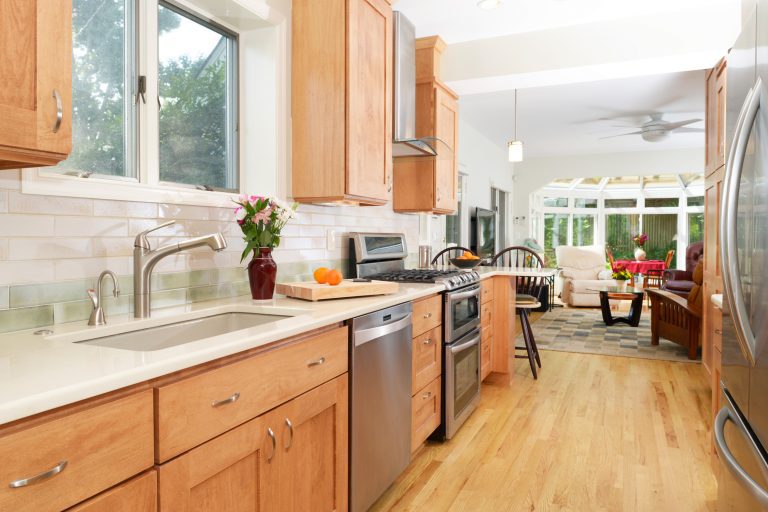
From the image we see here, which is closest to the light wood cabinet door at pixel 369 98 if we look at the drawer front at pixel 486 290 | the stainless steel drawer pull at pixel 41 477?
the drawer front at pixel 486 290

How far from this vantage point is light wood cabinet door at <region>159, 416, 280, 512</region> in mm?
1136

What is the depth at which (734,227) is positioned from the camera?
55.2 inches

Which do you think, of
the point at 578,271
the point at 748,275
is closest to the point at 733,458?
the point at 748,275

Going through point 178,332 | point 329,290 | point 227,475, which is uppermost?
point 329,290

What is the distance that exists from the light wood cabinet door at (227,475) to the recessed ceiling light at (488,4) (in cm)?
299

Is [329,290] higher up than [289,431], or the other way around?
[329,290]

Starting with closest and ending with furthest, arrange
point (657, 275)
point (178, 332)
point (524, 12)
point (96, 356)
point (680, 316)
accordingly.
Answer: point (96, 356) → point (178, 332) → point (524, 12) → point (680, 316) → point (657, 275)

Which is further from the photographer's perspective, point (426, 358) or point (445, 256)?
point (445, 256)

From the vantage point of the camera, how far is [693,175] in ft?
32.5

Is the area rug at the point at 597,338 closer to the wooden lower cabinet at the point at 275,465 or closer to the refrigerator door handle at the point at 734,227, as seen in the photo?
the wooden lower cabinet at the point at 275,465

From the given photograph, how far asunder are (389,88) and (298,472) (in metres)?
2.23

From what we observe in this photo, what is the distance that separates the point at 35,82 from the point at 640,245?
10881 mm

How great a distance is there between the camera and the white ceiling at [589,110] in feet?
17.8

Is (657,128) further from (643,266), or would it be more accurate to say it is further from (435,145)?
(643,266)
